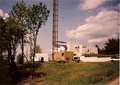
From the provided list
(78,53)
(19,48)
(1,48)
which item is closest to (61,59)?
(78,53)

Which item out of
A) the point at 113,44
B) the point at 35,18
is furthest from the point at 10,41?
the point at 113,44

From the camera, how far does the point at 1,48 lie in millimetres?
11195

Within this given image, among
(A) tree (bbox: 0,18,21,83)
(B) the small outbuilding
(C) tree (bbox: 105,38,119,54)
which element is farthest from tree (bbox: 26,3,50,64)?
(B) the small outbuilding

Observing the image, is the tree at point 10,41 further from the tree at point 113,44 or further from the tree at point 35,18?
the tree at point 113,44

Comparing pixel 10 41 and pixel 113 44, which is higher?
pixel 10 41

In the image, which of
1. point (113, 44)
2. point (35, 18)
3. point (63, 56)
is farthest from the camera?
point (63, 56)

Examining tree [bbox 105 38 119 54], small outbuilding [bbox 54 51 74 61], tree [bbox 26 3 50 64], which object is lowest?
small outbuilding [bbox 54 51 74 61]

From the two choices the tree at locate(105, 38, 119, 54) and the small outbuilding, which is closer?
the tree at locate(105, 38, 119, 54)

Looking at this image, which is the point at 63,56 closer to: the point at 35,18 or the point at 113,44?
the point at 35,18

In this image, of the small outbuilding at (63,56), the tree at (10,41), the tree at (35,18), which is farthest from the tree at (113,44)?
the small outbuilding at (63,56)

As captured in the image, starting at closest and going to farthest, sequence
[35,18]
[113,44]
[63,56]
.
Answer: [113,44]
[35,18]
[63,56]

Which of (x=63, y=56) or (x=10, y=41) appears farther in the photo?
(x=63, y=56)

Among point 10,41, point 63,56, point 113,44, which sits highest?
point 10,41

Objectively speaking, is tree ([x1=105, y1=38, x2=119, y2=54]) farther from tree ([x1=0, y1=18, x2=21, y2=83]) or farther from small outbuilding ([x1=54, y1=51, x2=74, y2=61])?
small outbuilding ([x1=54, y1=51, x2=74, y2=61])
